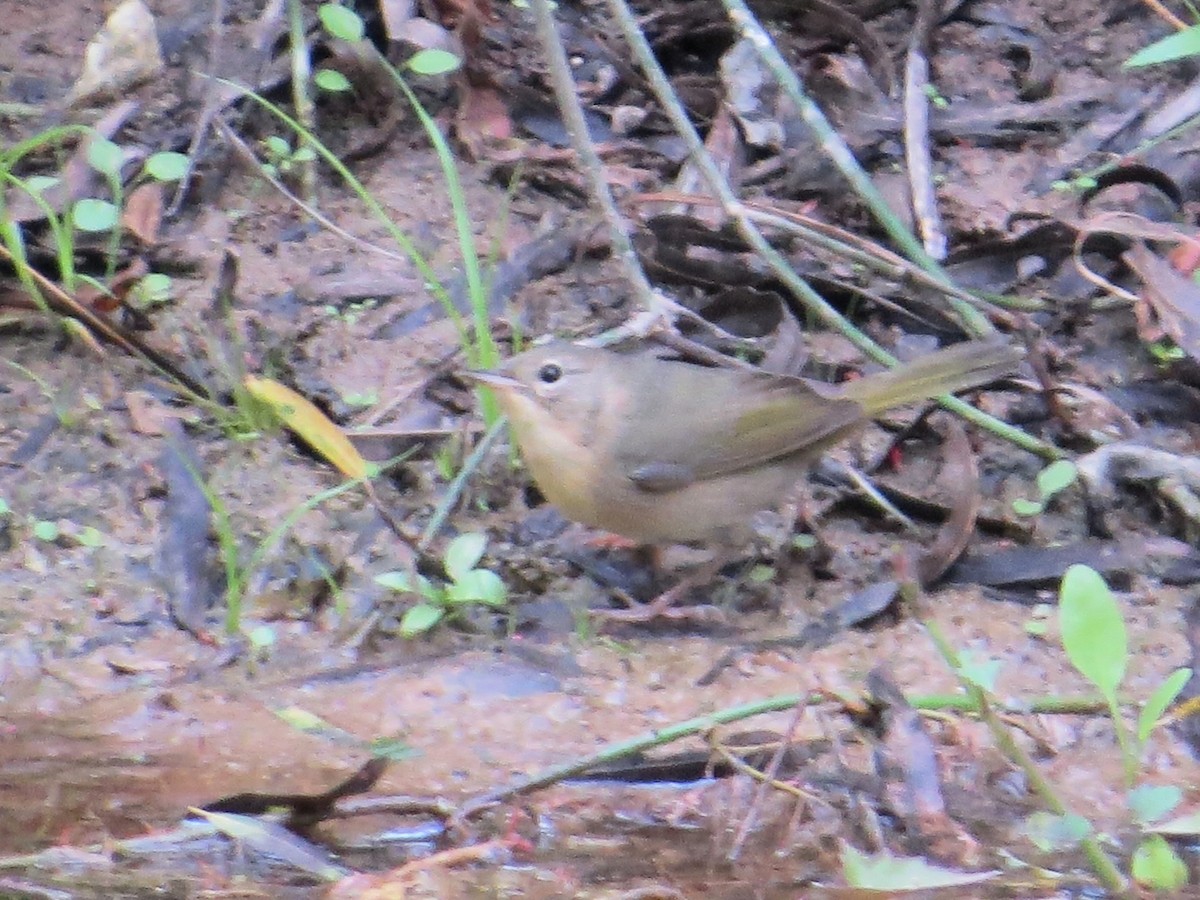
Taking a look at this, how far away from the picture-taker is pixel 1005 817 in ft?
11.2

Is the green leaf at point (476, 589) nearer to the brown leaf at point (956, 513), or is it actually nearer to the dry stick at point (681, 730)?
the dry stick at point (681, 730)

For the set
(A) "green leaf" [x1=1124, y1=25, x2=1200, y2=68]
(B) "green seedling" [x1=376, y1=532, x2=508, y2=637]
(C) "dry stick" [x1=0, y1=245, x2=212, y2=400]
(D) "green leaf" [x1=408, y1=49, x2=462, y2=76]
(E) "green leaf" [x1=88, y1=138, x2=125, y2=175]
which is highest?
(A) "green leaf" [x1=1124, y1=25, x2=1200, y2=68]

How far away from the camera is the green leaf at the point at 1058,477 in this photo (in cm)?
465

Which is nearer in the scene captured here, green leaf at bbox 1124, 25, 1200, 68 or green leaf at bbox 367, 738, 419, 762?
green leaf at bbox 367, 738, 419, 762

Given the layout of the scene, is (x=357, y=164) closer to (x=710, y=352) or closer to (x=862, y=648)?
(x=710, y=352)

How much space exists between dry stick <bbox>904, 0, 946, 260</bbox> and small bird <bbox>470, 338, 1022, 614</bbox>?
3.01 feet

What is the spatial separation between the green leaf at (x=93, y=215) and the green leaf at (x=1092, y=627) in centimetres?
366

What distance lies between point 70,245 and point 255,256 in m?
0.63

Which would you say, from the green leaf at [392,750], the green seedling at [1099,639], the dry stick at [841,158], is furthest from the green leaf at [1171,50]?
the green leaf at [392,750]

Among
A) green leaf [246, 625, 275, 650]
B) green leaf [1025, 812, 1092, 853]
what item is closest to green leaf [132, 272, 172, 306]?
green leaf [246, 625, 275, 650]

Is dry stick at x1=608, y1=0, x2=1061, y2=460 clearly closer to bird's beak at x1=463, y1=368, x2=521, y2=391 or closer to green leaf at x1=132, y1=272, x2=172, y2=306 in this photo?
bird's beak at x1=463, y1=368, x2=521, y2=391

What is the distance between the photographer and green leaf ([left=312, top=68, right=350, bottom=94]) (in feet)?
19.5

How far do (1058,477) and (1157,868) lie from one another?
6.05 feet

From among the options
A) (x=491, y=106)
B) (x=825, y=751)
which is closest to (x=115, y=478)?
(x=491, y=106)
